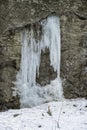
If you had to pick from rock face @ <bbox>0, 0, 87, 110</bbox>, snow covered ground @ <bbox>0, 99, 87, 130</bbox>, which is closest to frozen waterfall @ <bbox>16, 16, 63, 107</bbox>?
rock face @ <bbox>0, 0, 87, 110</bbox>

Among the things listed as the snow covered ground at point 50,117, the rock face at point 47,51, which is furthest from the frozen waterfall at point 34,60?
the snow covered ground at point 50,117

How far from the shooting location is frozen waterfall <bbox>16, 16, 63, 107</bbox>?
11.2m

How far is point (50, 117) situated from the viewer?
9734 millimetres

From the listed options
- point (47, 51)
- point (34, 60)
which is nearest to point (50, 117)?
point (34, 60)

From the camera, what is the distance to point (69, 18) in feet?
37.2

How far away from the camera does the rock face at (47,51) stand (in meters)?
11.1

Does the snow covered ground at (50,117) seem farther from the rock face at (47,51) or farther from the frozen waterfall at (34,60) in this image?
the rock face at (47,51)

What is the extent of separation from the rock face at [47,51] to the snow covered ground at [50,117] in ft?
2.09

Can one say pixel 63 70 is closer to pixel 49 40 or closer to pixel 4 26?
pixel 49 40

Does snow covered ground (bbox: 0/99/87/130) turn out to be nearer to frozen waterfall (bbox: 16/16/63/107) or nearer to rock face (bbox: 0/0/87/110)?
frozen waterfall (bbox: 16/16/63/107)

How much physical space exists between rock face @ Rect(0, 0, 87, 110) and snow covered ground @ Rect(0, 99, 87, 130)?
0.64 meters

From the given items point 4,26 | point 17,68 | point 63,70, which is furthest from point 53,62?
point 4,26

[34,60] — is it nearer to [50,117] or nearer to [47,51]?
[47,51]

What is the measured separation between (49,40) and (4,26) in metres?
1.44
